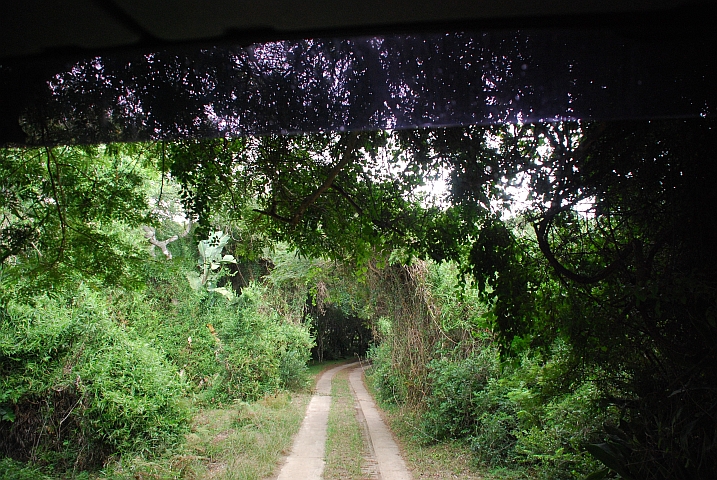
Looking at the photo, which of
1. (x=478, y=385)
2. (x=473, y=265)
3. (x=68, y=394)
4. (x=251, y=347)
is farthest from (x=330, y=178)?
(x=251, y=347)

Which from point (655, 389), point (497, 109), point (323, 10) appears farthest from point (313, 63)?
point (655, 389)

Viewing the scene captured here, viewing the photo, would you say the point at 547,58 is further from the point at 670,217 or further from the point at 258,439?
the point at 258,439

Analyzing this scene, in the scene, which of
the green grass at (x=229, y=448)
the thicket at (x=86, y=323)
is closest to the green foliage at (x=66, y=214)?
the thicket at (x=86, y=323)

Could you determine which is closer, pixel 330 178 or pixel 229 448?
pixel 330 178

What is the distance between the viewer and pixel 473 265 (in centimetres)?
333

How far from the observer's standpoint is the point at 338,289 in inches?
401

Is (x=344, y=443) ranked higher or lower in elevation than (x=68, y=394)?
lower

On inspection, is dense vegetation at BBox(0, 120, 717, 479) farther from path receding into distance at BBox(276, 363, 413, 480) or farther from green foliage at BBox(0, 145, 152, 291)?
path receding into distance at BBox(276, 363, 413, 480)

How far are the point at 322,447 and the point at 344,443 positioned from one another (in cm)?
41

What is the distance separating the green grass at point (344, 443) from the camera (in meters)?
5.82

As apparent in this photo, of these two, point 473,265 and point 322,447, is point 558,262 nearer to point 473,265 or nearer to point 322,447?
point 473,265

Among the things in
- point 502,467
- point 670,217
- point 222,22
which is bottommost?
point 502,467

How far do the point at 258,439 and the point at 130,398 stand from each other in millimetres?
2190

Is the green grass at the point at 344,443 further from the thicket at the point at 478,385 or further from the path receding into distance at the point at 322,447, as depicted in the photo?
the thicket at the point at 478,385
